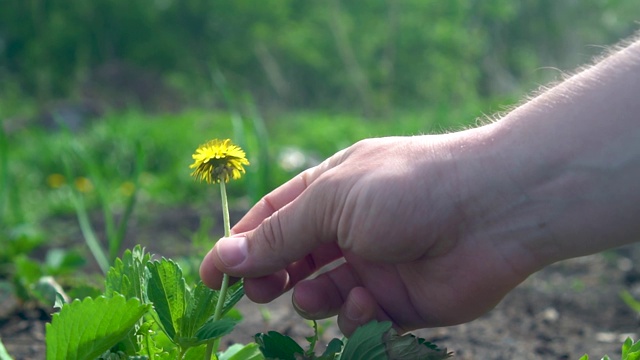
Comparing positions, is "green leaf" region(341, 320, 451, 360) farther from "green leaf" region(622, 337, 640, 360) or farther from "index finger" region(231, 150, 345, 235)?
"index finger" region(231, 150, 345, 235)

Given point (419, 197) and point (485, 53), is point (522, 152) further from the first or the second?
point (485, 53)

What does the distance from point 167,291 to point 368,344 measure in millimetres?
309

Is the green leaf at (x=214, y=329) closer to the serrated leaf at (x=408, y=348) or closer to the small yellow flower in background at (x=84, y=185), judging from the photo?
the serrated leaf at (x=408, y=348)

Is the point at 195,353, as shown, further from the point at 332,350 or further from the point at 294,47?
the point at 294,47

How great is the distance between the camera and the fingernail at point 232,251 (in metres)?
1.19

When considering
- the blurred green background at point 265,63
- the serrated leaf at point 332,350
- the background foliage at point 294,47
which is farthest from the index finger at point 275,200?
the background foliage at point 294,47

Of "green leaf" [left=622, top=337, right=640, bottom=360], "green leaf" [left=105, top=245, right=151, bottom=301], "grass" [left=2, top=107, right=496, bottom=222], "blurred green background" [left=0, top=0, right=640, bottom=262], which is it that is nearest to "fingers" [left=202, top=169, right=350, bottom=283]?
"green leaf" [left=105, top=245, right=151, bottom=301]

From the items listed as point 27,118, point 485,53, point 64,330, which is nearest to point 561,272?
point 64,330

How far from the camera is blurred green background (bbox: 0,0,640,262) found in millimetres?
7500

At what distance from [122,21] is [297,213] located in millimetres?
15905

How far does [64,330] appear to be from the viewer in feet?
3.46

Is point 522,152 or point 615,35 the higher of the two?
point 615,35

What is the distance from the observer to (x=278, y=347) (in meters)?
1.13

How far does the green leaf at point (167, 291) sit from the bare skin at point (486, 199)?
3.3 inches
